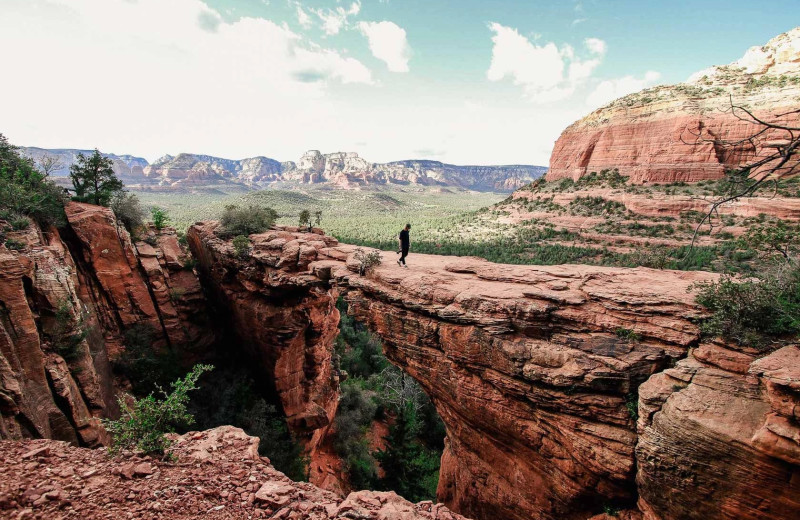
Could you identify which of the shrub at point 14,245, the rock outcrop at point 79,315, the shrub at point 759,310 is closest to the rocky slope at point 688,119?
the shrub at point 759,310

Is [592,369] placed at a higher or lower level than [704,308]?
lower

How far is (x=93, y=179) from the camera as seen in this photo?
53.5 ft

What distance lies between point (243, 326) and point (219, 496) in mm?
12780

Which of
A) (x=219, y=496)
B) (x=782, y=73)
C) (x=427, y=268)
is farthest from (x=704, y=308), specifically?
(x=782, y=73)

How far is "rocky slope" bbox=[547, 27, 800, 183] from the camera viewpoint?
38.8m

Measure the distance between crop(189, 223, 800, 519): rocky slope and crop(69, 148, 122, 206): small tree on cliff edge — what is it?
12.7m

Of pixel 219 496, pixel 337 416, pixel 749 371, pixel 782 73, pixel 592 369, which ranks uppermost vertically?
pixel 782 73

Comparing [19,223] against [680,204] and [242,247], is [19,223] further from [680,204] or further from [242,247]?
[680,204]

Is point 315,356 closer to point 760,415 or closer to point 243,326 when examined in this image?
point 243,326

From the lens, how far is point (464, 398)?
983cm

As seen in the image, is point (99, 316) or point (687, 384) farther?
point (99, 316)

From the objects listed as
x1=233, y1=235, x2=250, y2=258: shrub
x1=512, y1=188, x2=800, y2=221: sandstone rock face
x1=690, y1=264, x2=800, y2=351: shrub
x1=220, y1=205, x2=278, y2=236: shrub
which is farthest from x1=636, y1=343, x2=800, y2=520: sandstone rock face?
x1=512, y1=188, x2=800, y2=221: sandstone rock face

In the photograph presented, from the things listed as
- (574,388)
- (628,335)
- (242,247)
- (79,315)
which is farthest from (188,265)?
(628,335)

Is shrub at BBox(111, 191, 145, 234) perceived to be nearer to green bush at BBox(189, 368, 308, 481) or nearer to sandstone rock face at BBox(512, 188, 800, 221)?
green bush at BBox(189, 368, 308, 481)
